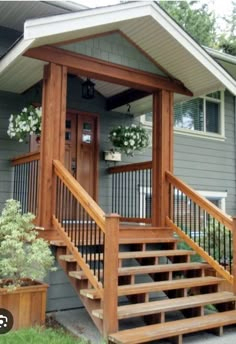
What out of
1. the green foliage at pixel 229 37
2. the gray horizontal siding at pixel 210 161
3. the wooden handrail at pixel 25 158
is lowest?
the wooden handrail at pixel 25 158

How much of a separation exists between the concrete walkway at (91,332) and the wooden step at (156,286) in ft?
1.27

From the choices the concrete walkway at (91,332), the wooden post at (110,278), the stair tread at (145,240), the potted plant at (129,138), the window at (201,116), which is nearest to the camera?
the wooden post at (110,278)

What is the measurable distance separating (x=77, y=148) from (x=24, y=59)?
2245mm

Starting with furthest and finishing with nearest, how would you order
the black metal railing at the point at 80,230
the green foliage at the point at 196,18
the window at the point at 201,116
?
the green foliage at the point at 196,18 → the window at the point at 201,116 → the black metal railing at the point at 80,230

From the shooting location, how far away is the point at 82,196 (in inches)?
171

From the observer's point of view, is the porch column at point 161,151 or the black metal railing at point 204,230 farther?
the porch column at point 161,151

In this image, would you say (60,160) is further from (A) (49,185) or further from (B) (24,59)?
(B) (24,59)

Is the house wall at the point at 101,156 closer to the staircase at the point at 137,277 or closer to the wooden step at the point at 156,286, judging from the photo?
the staircase at the point at 137,277

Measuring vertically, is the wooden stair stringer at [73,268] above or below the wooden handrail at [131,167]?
below

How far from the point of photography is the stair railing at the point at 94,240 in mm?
3697

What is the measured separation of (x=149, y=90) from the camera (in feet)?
19.9

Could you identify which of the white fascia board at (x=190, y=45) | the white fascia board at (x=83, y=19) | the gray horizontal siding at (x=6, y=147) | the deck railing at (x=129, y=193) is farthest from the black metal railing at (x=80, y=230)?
the white fascia board at (x=190, y=45)

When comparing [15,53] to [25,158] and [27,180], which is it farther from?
[27,180]

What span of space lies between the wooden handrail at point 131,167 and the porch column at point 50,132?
6.03ft
